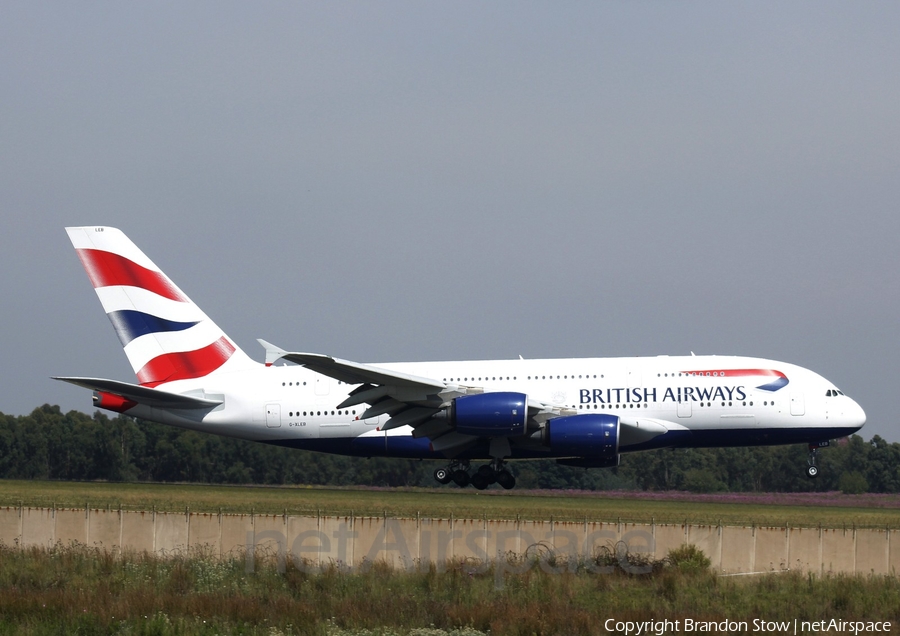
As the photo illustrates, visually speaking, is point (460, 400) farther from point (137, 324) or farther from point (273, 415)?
point (137, 324)

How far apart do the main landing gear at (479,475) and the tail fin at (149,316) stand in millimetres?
6953

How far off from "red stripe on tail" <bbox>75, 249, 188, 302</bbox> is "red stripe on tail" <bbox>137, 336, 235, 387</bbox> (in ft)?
6.26

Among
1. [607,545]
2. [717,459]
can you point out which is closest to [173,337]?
[607,545]

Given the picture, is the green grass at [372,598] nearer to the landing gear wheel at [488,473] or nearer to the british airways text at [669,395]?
the british airways text at [669,395]

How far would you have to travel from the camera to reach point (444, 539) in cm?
2350

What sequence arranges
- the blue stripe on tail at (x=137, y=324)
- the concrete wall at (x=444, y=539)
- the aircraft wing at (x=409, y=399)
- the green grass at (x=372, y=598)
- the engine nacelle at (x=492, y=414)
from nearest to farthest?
the green grass at (x=372, y=598), the concrete wall at (x=444, y=539), the aircraft wing at (x=409, y=399), the engine nacelle at (x=492, y=414), the blue stripe on tail at (x=137, y=324)

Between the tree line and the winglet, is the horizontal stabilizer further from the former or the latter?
the tree line

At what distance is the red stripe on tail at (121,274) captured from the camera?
36.4 metres

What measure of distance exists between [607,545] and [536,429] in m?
8.45

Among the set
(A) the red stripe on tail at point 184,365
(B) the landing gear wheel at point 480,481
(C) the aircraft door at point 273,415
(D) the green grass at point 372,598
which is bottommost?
(D) the green grass at point 372,598

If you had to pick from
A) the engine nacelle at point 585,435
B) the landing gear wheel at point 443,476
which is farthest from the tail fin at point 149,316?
the engine nacelle at point 585,435

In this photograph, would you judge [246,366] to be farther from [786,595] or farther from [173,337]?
[786,595]

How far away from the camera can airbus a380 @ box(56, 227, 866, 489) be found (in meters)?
31.4

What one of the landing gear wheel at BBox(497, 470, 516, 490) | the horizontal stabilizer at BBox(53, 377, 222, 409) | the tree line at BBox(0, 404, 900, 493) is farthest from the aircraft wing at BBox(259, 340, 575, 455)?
the tree line at BBox(0, 404, 900, 493)
